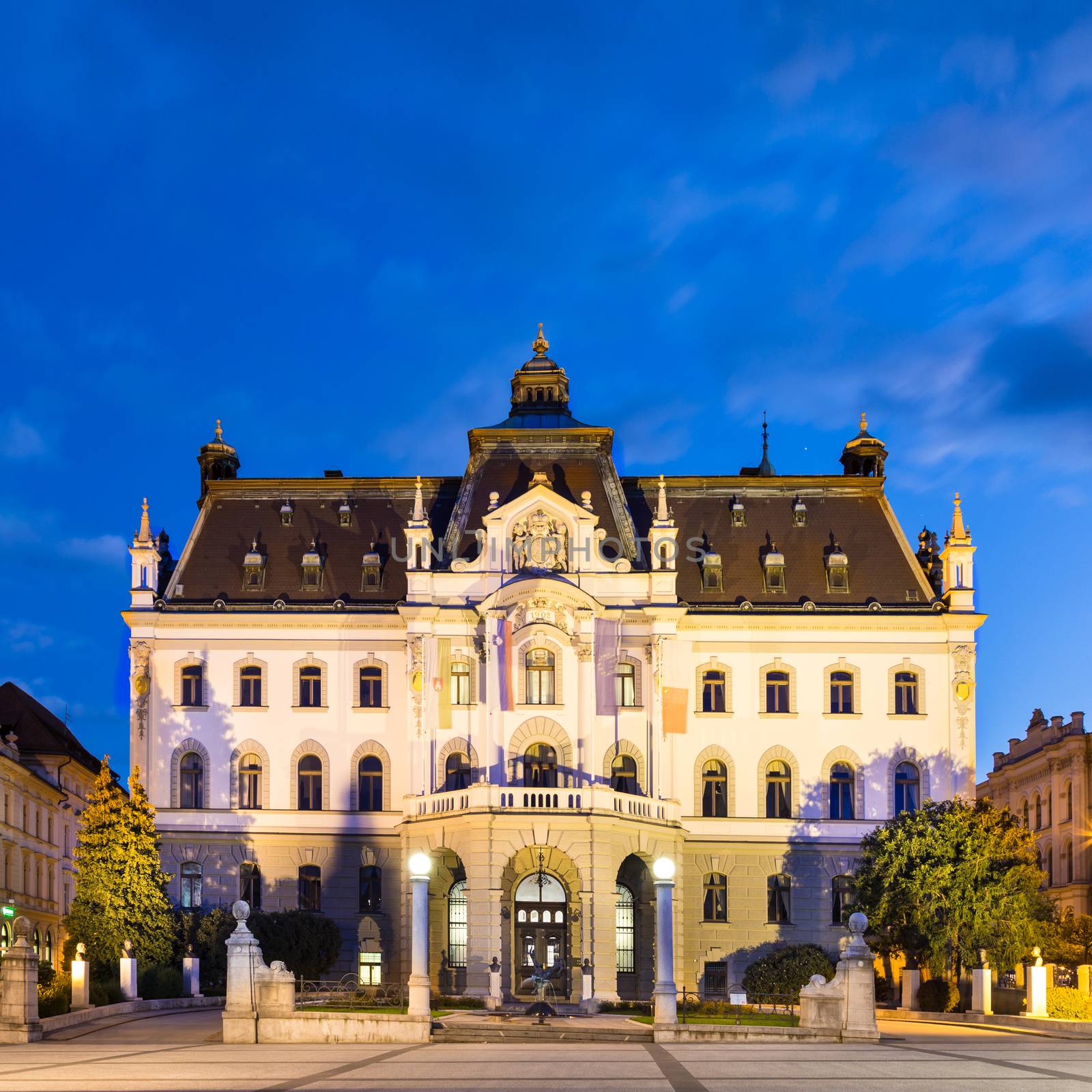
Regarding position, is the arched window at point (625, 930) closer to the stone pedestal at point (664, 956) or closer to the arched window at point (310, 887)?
the arched window at point (310, 887)

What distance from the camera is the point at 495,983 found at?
201ft

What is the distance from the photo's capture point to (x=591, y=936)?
6247 centimetres

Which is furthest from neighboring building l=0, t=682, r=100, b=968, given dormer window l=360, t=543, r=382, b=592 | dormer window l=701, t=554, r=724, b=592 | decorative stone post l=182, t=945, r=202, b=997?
dormer window l=701, t=554, r=724, b=592

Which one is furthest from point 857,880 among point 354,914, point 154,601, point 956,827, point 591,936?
point 154,601

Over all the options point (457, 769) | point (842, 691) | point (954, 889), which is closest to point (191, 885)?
point (457, 769)

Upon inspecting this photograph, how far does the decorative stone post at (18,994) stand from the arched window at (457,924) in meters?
23.4

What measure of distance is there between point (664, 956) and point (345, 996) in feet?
35.9

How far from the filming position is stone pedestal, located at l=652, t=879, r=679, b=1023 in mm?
45594

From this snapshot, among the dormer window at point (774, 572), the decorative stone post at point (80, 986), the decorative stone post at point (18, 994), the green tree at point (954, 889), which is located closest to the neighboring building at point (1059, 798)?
the dormer window at point (774, 572)

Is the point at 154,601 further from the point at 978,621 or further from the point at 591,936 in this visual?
the point at 978,621

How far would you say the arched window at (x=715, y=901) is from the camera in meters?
69.1

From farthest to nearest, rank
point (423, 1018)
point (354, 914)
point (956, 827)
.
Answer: point (354, 914) → point (956, 827) → point (423, 1018)

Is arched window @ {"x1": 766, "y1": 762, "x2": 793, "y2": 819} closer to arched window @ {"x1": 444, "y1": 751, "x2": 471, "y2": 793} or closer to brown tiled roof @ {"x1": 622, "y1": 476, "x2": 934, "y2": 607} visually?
brown tiled roof @ {"x1": 622, "y1": 476, "x2": 934, "y2": 607}

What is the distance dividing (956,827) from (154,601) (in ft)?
111
